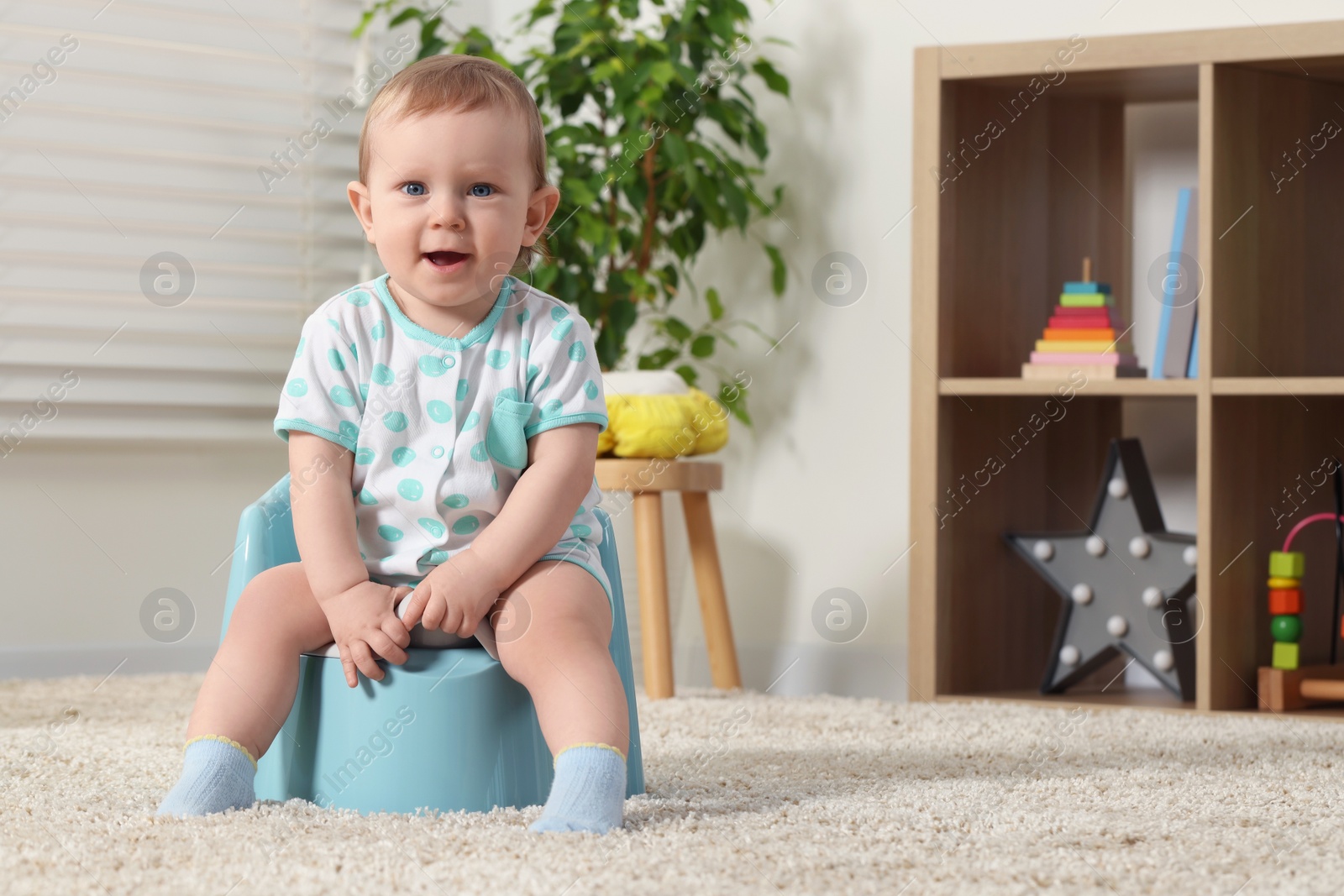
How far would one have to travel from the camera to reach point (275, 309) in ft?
6.57

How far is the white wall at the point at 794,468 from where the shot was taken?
6.09ft

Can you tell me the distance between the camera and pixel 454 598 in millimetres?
941

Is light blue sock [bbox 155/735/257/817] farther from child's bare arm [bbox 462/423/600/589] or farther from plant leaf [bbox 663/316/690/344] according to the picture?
plant leaf [bbox 663/316/690/344]

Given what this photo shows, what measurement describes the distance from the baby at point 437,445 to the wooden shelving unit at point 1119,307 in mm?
714

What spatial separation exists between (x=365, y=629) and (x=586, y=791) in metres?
0.19

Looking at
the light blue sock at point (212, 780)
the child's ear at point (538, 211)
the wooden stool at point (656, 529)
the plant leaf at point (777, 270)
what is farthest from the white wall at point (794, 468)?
the light blue sock at point (212, 780)

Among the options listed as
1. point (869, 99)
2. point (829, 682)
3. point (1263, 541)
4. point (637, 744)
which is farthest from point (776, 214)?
point (637, 744)

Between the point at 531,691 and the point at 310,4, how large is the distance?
1450 mm

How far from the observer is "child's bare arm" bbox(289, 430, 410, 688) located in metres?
0.94

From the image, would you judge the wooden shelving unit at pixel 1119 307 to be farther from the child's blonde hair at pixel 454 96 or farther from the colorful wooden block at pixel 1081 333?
the child's blonde hair at pixel 454 96

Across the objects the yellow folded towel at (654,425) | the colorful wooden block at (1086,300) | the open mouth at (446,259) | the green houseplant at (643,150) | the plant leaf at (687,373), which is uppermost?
the green houseplant at (643,150)

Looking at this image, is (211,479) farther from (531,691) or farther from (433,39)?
(531,691)

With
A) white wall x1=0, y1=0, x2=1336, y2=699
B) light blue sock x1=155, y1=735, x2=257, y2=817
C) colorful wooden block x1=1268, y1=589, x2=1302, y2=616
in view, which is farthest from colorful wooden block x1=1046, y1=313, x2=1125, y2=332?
light blue sock x1=155, y1=735, x2=257, y2=817

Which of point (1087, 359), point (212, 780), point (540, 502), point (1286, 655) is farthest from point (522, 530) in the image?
point (1286, 655)
